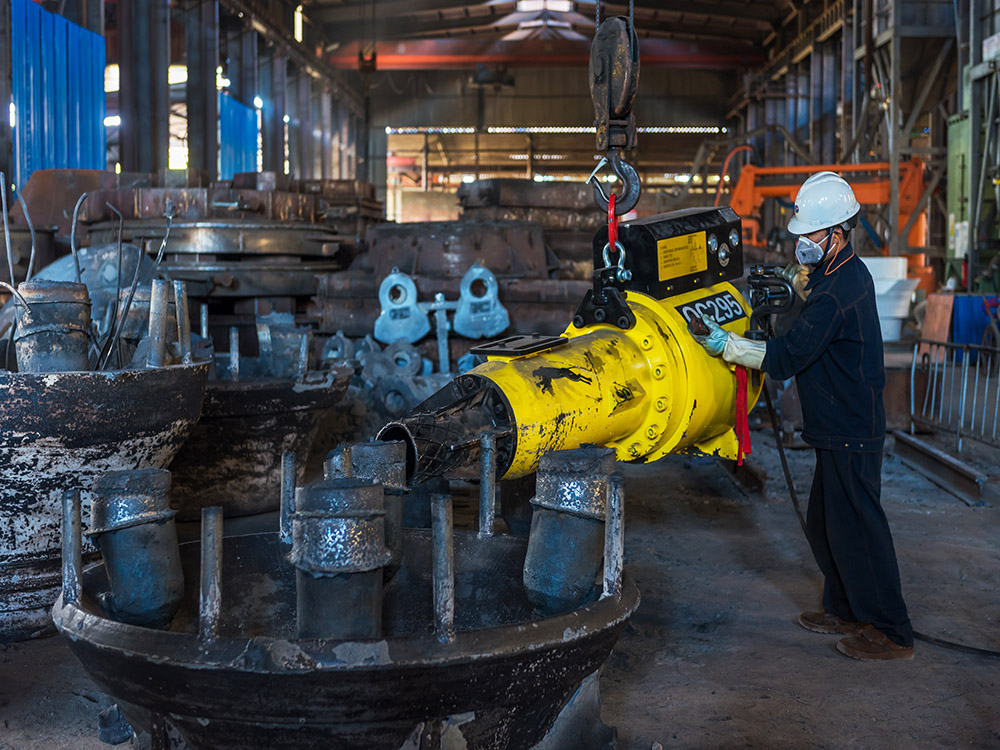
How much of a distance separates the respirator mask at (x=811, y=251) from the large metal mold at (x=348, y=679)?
5.11 ft

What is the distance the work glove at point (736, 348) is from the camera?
301 centimetres

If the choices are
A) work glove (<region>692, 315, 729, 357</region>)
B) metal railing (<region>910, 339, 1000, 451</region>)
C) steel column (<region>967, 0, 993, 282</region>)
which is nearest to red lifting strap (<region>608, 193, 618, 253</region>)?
work glove (<region>692, 315, 729, 357</region>)

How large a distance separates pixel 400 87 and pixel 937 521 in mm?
20779

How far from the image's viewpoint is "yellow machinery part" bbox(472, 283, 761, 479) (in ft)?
8.45

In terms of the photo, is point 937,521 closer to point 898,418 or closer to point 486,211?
point 898,418

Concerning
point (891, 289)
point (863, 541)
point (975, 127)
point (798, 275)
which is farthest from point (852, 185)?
point (863, 541)

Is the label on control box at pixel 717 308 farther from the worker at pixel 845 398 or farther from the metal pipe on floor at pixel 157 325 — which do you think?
the metal pipe on floor at pixel 157 325

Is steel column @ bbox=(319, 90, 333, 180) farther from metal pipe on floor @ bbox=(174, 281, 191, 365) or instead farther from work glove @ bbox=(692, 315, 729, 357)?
work glove @ bbox=(692, 315, 729, 357)

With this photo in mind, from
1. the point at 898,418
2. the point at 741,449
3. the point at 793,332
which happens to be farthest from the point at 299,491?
the point at 898,418

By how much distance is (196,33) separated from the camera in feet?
43.4

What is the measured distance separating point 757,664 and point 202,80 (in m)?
12.6

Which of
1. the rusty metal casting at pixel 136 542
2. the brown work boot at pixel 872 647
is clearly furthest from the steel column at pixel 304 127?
the rusty metal casting at pixel 136 542

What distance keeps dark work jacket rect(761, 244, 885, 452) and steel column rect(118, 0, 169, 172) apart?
10.1m

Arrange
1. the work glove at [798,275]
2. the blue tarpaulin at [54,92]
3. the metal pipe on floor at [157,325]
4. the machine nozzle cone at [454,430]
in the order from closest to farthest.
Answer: the machine nozzle cone at [454,430] < the metal pipe on floor at [157,325] < the work glove at [798,275] < the blue tarpaulin at [54,92]
